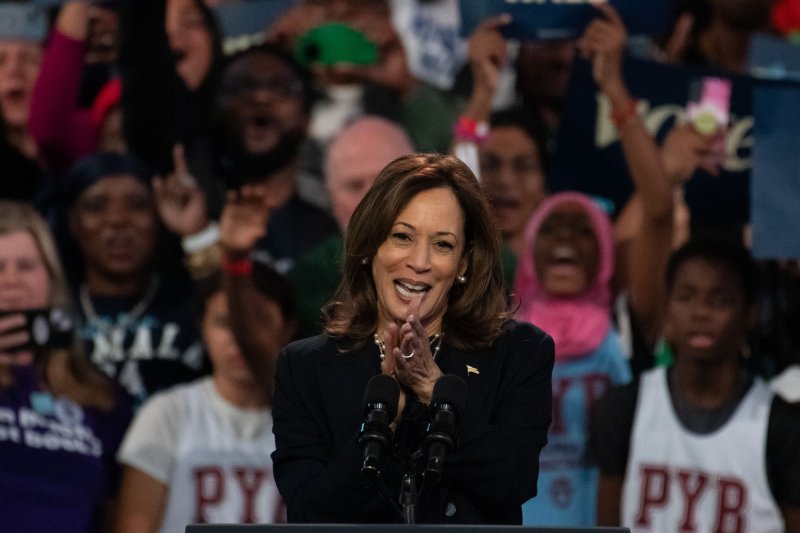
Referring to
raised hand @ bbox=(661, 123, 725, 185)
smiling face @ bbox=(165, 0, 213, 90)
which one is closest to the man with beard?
smiling face @ bbox=(165, 0, 213, 90)

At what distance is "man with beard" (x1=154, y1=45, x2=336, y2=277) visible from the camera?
5.45 meters

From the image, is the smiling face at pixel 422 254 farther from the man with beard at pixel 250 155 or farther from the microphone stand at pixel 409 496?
the man with beard at pixel 250 155

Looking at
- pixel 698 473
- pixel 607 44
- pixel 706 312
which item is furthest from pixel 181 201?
pixel 698 473

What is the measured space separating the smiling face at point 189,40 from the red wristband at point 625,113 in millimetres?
1527

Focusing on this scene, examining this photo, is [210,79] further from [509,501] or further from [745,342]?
[509,501]

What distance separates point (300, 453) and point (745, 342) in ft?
9.29

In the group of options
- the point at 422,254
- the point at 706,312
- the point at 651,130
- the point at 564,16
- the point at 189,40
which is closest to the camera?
the point at 422,254

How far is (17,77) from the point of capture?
572 centimetres

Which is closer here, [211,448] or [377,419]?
[377,419]

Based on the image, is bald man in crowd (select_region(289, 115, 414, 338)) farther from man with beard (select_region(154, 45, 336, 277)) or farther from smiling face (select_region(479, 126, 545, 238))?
smiling face (select_region(479, 126, 545, 238))

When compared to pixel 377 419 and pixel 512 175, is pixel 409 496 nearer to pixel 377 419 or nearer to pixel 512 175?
pixel 377 419

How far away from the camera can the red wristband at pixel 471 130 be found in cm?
525

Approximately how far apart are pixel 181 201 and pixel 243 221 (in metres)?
0.32

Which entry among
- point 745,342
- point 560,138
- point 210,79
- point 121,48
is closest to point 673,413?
point 745,342
